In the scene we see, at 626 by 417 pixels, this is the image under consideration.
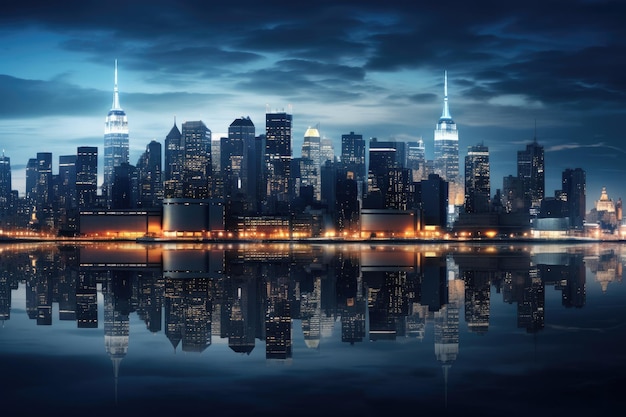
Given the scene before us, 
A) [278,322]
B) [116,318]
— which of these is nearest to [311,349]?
[278,322]

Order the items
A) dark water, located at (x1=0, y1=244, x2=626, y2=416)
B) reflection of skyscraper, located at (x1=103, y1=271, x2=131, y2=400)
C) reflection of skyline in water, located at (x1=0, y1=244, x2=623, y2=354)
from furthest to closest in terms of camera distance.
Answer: reflection of skyline in water, located at (x1=0, y1=244, x2=623, y2=354) < reflection of skyscraper, located at (x1=103, y1=271, x2=131, y2=400) < dark water, located at (x1=0, y1=244, x2=626, y2=416)

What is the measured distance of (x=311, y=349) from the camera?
29672 mm

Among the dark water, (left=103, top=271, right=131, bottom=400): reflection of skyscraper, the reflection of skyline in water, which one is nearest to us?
the dark water

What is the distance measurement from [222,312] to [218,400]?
1802 cm

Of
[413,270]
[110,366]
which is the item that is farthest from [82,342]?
[413,270]

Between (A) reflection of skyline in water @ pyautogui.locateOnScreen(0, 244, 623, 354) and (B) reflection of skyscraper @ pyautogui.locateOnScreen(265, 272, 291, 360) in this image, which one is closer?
(B) reflection of skyscraper @ pyautogui.locateOnScreen(265, 272, 291, 360)

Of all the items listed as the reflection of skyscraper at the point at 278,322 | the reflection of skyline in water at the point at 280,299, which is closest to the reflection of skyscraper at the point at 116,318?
the reflection of skyline in water at the point at 280,299

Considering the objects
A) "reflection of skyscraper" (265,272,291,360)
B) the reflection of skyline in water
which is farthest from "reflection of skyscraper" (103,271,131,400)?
"reflection of skyscraper" (265,272,291,360)

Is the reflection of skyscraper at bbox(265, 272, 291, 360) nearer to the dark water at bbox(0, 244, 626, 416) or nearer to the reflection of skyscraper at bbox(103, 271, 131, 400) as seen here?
the dark water at bbox(0, 244, 626, 416)

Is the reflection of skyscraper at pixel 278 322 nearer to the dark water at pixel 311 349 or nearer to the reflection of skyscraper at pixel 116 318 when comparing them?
the dark water at pixel 311 349

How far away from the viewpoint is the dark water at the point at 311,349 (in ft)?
71.7

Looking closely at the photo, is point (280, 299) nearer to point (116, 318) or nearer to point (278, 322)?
point (278, 322)

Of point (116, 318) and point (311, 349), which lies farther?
point (116, 318)

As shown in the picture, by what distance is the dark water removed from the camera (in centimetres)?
2184
